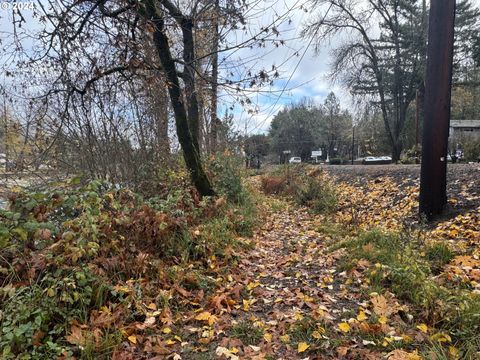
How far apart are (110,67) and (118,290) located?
345 centimetres

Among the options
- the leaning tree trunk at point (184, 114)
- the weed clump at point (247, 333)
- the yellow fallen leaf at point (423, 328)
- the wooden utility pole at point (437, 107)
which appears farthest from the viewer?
the leaning tree trunk at point (184, 114)

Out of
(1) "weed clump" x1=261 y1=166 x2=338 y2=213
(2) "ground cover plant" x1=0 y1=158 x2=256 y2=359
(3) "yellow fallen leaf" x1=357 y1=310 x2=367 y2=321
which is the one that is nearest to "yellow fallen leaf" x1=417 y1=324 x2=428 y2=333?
(3) "yellow fallen leaf" x1=357 y1=310 x2=367 y2=321

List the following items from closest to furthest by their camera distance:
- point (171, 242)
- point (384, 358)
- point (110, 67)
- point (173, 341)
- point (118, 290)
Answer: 1. point (384, 358)
2. point (173, 341)
3. point (118, 290)
4. point (171, 242)
5. point (110, 67)

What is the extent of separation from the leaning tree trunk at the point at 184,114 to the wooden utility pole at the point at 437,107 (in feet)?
12.2

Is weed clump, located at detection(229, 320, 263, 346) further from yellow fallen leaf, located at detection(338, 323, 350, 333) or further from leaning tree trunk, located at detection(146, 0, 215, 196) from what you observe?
leaning tree trunk, located at detection(146, 0, 215, 196)

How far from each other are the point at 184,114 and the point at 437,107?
408cm

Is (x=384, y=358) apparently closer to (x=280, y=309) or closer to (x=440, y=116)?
(x=280, y=309)

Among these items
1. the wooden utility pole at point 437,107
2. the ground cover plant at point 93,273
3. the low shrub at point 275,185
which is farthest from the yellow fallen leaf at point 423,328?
the low shrub at point 275,185

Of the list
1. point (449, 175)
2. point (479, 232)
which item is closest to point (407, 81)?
point (449, 175)

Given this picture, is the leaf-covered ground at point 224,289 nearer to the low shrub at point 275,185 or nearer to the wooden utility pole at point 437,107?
the wooden utility pole at point 437,107

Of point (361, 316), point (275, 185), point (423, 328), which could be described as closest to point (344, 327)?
point (361, 316)

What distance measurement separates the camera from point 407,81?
20.5 metres

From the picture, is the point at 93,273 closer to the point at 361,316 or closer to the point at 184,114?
the point at 361,316

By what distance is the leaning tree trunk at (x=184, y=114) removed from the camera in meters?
5.07
